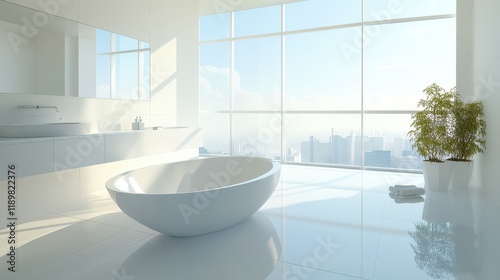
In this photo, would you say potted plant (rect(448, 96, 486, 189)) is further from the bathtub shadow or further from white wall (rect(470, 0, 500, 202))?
the bathtub shadow

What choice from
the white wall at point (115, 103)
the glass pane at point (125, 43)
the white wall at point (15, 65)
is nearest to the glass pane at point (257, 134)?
the white wall at point (115, 103)

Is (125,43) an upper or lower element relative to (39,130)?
upper

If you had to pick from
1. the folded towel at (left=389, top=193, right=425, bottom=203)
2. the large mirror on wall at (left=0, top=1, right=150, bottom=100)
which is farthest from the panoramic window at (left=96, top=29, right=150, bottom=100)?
the folded towel at (left=389, top=193, right=425, bottom=203)

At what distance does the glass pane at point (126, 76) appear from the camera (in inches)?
161

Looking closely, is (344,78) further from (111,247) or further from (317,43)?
(111,247)

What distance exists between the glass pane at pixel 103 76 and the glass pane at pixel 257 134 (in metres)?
3.00

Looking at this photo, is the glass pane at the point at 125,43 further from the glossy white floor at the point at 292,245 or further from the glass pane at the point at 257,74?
the glass pane at the point at 257,74

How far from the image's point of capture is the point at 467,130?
3764 mm

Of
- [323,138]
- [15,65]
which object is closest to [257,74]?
[323,138]

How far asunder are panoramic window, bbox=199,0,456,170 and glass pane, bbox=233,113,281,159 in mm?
20

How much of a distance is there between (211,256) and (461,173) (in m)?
3.28

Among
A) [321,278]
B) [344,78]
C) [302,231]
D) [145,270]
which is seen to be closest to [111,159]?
[145,270]

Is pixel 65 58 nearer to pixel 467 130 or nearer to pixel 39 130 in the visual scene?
pixel 39 130

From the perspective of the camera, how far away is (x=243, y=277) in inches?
70.3
